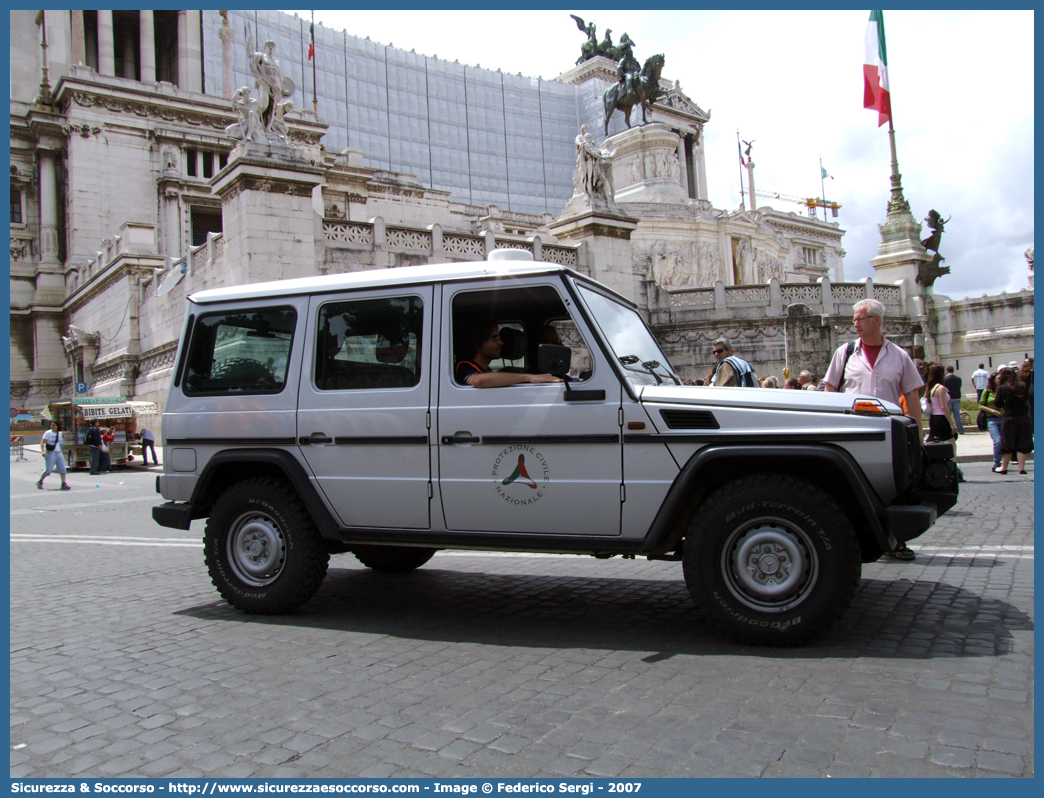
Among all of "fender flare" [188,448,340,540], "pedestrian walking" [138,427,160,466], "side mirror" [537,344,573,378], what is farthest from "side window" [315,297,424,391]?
"pedestrian walking" [138,427,160,466]

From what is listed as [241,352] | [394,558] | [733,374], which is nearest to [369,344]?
[241,352]

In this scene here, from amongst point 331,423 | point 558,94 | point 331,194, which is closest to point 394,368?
point 331,423

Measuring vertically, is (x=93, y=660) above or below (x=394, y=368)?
below

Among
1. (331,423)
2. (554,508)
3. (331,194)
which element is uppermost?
(331,194)

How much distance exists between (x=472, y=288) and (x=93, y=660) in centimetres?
315

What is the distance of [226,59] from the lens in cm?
5184

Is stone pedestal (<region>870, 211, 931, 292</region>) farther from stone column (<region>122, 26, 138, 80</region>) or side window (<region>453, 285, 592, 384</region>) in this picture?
stone column (<region>122, 26, 138, 80</region>)

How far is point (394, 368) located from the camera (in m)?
5.12

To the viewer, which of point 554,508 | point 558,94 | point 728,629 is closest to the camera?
point 728,629

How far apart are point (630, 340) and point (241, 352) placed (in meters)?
2.79

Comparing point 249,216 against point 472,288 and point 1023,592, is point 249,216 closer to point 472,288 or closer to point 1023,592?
point 472,288

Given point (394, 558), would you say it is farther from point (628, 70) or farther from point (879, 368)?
point (628, 70)

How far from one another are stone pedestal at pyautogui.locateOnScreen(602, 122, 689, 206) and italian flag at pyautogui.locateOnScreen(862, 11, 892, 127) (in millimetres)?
19466

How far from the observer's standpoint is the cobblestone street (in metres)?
3.03
